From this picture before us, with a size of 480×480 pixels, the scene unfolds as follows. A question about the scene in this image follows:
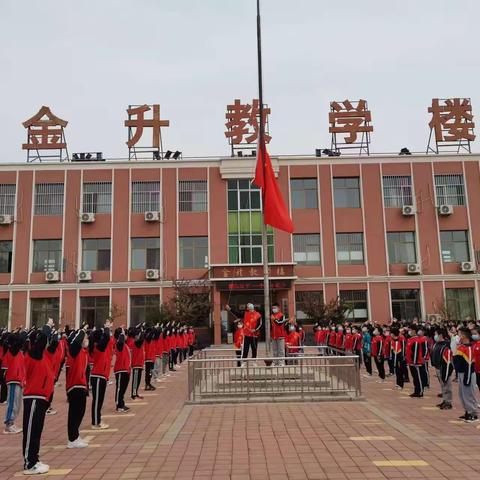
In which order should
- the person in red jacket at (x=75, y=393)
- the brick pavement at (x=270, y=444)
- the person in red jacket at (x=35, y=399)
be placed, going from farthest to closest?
the person in red jacket at (x=75, y=393), the person in red jacket at (x=35, y=399), the brick pavement at (x=270, y=444)

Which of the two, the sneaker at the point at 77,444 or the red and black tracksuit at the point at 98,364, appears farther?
the red and black tracksuit at the point at 98,364

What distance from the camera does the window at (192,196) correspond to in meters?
30.0

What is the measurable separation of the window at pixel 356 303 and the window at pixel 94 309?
13514 millimetres

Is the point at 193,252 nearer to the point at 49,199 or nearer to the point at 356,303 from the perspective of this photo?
the point at 49,199

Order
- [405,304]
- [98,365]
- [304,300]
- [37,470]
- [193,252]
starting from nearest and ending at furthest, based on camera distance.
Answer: [37,470] < [98,365] < [304,300] < [405,304] < [193,252]

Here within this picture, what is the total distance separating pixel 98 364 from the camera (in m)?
8.16

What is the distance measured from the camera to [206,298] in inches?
1096

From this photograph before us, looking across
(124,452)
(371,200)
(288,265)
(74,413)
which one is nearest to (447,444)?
(124,452)

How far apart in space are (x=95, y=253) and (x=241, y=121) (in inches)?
453

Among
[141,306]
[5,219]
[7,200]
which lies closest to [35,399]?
[141,306]

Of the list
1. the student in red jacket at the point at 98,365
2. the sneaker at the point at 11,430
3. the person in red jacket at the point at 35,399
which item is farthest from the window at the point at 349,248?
the person in red jacket at the point at 35,399

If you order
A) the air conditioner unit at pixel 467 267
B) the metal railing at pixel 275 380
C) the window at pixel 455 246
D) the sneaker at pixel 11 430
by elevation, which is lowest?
the sneaker at pixel 11 430

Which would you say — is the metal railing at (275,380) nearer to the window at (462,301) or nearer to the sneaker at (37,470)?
the sneaker at (37,470)

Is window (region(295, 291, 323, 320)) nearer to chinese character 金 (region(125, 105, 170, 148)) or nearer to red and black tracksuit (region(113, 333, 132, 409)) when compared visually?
chinese character 金 (region(125, 105, 170, 148))
